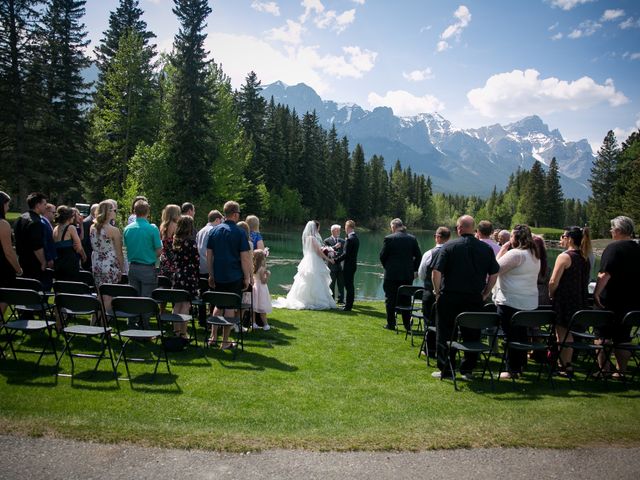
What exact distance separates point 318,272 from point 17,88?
27.6m

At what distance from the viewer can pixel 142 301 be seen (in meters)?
5.81

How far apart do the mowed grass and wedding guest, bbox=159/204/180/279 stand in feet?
5.16

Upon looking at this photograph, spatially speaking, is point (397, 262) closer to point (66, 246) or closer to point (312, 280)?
point (312, 280)

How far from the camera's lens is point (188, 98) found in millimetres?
34344

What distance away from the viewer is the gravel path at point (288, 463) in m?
3.76

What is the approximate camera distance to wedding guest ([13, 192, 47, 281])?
7.43m

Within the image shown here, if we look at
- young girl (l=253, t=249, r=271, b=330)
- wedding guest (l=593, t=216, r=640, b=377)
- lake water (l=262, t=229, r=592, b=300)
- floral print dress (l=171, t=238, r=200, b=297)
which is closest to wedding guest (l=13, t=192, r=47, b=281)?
floral print dress (l=171, t=238, r=200, b=297)

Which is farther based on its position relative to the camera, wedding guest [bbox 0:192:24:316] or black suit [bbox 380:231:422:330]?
black suit [bbox 380:231:422:330]

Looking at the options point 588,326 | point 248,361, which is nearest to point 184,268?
point 248,361

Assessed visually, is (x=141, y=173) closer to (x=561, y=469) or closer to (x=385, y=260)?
(x=385, y=260)

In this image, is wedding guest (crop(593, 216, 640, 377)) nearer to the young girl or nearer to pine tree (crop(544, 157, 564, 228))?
the young girl

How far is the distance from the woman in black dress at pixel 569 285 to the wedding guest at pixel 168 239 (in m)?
6.65

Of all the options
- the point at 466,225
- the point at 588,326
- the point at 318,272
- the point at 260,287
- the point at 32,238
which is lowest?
the point at 588,326

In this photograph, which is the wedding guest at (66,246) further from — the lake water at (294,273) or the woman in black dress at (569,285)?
the lake water at (294,273)
